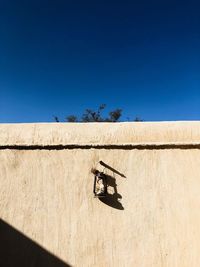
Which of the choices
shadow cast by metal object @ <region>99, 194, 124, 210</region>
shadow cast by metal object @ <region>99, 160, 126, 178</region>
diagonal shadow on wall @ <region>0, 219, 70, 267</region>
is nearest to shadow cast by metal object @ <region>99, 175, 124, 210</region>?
shadow cast by metal object @ <region>99, 194, 124, 210</region>

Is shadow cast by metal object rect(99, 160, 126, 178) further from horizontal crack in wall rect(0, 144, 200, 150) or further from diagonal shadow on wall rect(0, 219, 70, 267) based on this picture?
diagonal shadow on wall rect(0, 219, 70, 267)

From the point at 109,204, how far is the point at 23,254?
1.23 metres

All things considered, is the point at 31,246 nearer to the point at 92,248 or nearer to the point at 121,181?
the point at 92,248

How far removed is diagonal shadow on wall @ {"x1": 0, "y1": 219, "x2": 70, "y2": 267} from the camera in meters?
4.11

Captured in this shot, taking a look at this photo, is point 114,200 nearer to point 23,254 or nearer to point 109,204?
point 109,204

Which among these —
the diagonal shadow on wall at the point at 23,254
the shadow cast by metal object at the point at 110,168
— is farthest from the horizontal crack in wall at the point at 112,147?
the diagonal shadow on wall at the point at 23,254

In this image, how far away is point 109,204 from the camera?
4.23 m

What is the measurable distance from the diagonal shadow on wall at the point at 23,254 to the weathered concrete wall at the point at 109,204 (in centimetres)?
8

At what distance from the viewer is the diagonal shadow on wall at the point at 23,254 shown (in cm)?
411

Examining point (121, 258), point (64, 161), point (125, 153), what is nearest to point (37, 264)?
point (121, 258)

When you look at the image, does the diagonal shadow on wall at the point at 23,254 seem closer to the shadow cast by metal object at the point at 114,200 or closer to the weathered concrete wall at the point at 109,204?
the weathered concrete wall at the point at 109,204

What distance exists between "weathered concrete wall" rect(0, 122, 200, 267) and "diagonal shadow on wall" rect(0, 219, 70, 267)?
0.08m

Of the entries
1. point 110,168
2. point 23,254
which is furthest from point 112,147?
point 23,254

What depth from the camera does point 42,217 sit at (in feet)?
13.8
